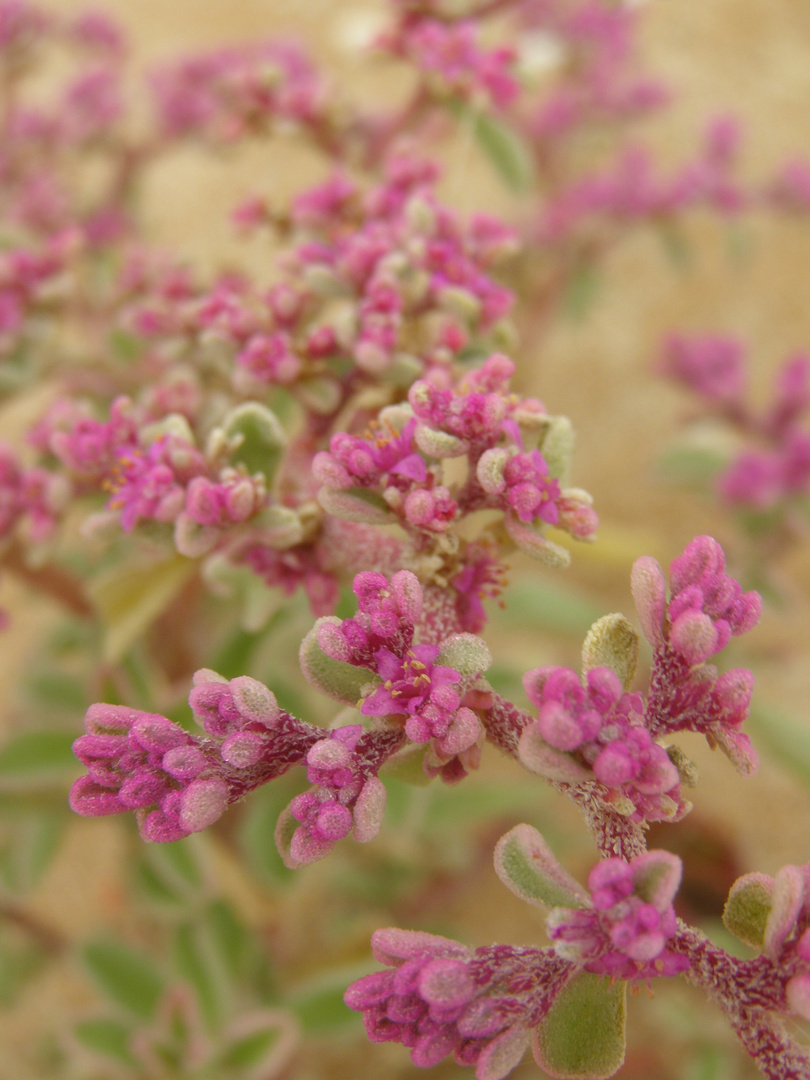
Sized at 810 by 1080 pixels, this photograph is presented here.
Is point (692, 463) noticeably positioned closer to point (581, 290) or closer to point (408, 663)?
point (581, 290)

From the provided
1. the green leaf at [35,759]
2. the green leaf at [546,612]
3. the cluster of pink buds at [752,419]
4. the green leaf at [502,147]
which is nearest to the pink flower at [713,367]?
the cluster of pink buds at [752,419]

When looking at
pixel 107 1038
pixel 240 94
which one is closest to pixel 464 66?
pixel 240 94

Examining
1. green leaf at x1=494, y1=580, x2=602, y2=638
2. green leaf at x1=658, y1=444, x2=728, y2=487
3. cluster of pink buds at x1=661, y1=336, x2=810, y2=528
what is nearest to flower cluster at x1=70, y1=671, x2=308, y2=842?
green leaf at x1=494, y1=580, x2=602, y2=638

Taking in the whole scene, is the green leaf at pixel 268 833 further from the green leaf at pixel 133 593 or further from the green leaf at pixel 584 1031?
the green leaf at pixel 584 1031

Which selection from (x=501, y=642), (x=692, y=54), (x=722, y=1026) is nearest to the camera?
(x=722, y=1026)

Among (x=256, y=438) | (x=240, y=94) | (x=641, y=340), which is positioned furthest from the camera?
(x=641, y=340)

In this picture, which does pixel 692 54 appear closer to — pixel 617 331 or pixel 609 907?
pixel 617 331

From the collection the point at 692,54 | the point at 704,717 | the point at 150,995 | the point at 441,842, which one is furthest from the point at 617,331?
the point at 704,717
